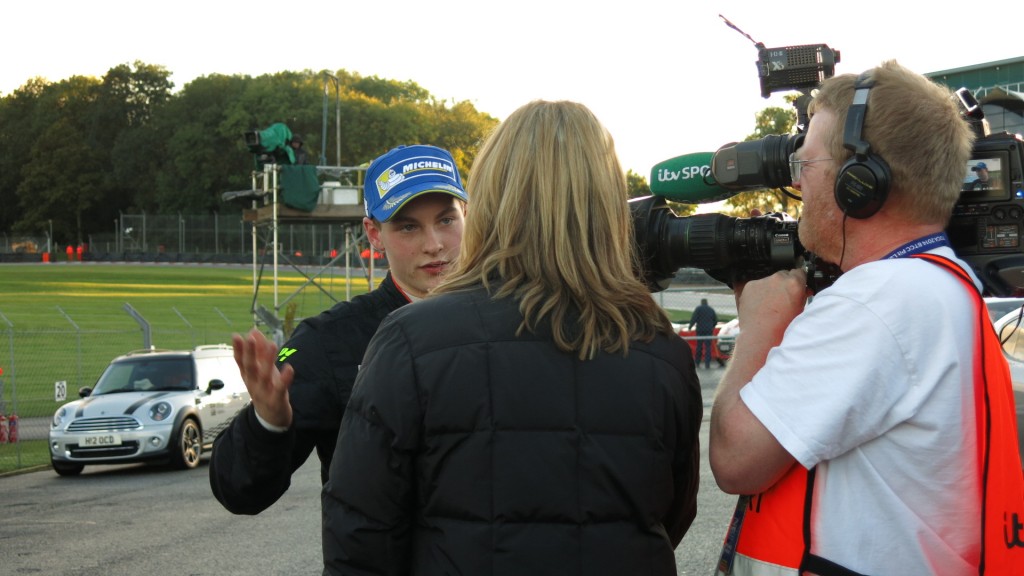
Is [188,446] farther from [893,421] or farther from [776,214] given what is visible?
[893,421]

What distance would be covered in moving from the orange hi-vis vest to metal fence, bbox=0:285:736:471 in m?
13.5

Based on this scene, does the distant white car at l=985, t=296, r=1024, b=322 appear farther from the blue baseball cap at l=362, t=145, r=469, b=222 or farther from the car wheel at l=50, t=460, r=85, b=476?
the car wheel at l=50, t=460, r=85, b=476

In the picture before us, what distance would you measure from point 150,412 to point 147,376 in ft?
4.12

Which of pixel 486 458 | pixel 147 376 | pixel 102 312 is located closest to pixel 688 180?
pixel 486 458

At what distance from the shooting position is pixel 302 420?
2.69m

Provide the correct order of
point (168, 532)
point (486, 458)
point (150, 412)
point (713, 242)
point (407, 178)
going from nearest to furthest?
1. point (486, 458)
2. point (713, 242)
3. point (407, 178)
4. point (168, 532)
5. point (150, 412)

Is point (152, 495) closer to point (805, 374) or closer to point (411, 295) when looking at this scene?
point (411, 295)

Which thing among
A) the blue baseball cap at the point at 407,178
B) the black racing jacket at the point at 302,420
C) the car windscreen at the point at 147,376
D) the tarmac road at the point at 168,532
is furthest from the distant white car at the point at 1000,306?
the car windscreen at the point at 147,376

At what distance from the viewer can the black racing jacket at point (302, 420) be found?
253cm

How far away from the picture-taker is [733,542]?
2275 millimetres

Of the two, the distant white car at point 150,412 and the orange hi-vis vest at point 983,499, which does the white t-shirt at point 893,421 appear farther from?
the distant white car at point 150,412

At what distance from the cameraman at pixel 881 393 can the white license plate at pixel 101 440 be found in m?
12.9

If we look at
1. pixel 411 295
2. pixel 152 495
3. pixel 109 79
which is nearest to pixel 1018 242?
pixel 411 295

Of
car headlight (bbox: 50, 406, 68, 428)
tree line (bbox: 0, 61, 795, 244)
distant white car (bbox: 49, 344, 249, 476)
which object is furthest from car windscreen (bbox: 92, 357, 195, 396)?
tree line (bbox: 0, 61, 795, 244)
